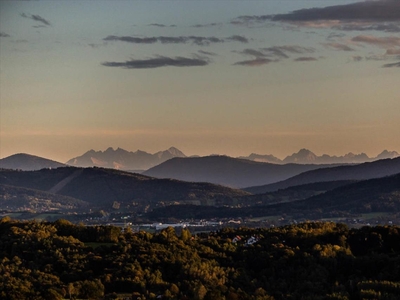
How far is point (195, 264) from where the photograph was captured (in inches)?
2788

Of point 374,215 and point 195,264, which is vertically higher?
point 374,215

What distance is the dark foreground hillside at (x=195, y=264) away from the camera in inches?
2446

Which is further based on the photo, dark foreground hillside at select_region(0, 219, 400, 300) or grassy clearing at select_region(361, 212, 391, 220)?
grassy clearing at select_region(361, 212, 391, 220)

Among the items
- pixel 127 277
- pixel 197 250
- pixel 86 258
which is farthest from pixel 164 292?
pixel 197 250

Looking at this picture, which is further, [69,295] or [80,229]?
[80,229]

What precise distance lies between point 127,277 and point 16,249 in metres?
11.9

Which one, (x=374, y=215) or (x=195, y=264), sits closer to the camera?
(x=195, y=264)

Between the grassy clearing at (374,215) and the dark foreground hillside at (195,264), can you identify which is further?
the grassy clearing at (374,215)

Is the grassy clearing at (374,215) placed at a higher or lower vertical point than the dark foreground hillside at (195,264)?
higher

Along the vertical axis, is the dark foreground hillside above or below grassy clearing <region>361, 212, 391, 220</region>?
below

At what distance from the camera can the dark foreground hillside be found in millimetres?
62122

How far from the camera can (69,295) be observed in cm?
6022

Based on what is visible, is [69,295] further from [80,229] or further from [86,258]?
[80,229]

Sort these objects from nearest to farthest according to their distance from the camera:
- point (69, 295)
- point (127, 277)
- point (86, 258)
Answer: point (69, 295)
point (127, 277)
point (86, 258)
